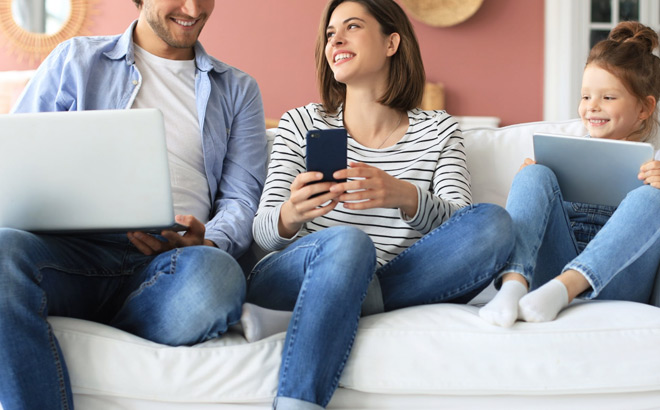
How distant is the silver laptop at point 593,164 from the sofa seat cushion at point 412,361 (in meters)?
0.38

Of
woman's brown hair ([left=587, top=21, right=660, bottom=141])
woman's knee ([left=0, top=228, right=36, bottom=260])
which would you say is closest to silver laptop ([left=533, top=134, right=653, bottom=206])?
woman's brown hair ([left=587, top=21, right=660, bottom=141])

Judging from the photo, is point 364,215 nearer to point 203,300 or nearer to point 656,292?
point 203,300

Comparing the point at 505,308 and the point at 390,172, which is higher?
the point at 390,172

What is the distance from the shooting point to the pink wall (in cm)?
458

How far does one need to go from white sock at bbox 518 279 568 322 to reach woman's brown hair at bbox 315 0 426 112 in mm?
615

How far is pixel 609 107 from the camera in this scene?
1807 mm

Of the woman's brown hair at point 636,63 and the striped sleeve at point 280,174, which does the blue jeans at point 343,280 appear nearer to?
the striped sleeve at point 280,174

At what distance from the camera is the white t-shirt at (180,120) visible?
5.55ft

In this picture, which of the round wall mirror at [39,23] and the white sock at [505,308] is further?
the round wall mirror at [39,23]

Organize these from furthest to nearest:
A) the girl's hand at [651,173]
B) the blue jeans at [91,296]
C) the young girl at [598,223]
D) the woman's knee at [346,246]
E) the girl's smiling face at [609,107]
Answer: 1. the girl's smiling face at [609,107]
2. the girl's hand at [651,173]
3. the young girl at [598,223]
4. the woman's knee at [346,246]
5. the blue jeans at [91,296]

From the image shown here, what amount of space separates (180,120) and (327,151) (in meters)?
0.58

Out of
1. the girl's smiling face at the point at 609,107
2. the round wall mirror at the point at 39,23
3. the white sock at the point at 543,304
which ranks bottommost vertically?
the white sock at the point at 543,304

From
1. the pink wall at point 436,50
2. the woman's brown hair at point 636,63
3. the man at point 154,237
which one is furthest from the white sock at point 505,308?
the pink wall at point 436,50

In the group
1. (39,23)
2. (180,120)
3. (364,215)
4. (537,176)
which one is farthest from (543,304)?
(39,23)
